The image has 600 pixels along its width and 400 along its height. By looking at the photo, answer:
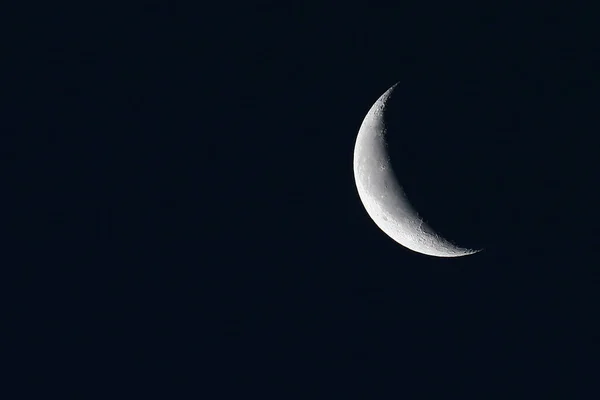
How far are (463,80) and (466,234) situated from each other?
6.21 ft

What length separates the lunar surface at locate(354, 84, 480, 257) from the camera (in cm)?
962

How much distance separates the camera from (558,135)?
8852 millimetres

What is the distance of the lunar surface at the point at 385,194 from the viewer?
9.62m

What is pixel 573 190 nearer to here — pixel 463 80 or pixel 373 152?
pixel 463 80

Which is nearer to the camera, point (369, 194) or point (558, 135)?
point (558, 135)

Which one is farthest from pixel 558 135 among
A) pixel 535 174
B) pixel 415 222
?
pixel 415 222

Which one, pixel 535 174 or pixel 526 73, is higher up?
pixel 526 73

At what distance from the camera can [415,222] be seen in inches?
384

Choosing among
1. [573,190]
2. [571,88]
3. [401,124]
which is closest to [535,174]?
[573,190]

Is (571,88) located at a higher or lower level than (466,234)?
higher

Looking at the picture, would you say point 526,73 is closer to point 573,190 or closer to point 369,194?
point 573,190

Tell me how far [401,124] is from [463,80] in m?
0.88

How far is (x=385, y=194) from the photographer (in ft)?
31.8

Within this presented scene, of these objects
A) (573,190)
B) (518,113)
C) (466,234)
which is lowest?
(466,234)
